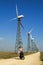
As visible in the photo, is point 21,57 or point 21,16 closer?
point 21,57

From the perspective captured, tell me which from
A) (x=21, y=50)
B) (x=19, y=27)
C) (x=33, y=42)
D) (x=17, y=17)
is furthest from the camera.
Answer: (x=33, y=42)

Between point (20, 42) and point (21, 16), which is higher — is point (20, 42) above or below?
below

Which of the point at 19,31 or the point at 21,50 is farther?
the point at 19,31

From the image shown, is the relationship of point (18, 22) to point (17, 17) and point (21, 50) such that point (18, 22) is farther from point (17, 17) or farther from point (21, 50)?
point (21, 50)

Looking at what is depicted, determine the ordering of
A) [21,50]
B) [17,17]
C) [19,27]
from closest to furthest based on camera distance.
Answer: [21,50]
[19,27]
[17,17]

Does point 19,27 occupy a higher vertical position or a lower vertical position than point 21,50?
Answer: higher

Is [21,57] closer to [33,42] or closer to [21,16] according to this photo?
[21,16]

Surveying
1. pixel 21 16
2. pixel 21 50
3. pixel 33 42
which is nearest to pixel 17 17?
pixel 21 16

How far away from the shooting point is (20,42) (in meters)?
65.1

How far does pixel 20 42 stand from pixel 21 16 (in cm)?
842

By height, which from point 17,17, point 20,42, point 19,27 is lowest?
point 20,42

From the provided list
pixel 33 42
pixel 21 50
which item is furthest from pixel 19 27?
pixel 33 42

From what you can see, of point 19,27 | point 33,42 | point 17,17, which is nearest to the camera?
point 19,27

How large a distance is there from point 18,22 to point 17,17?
93.6 inches
